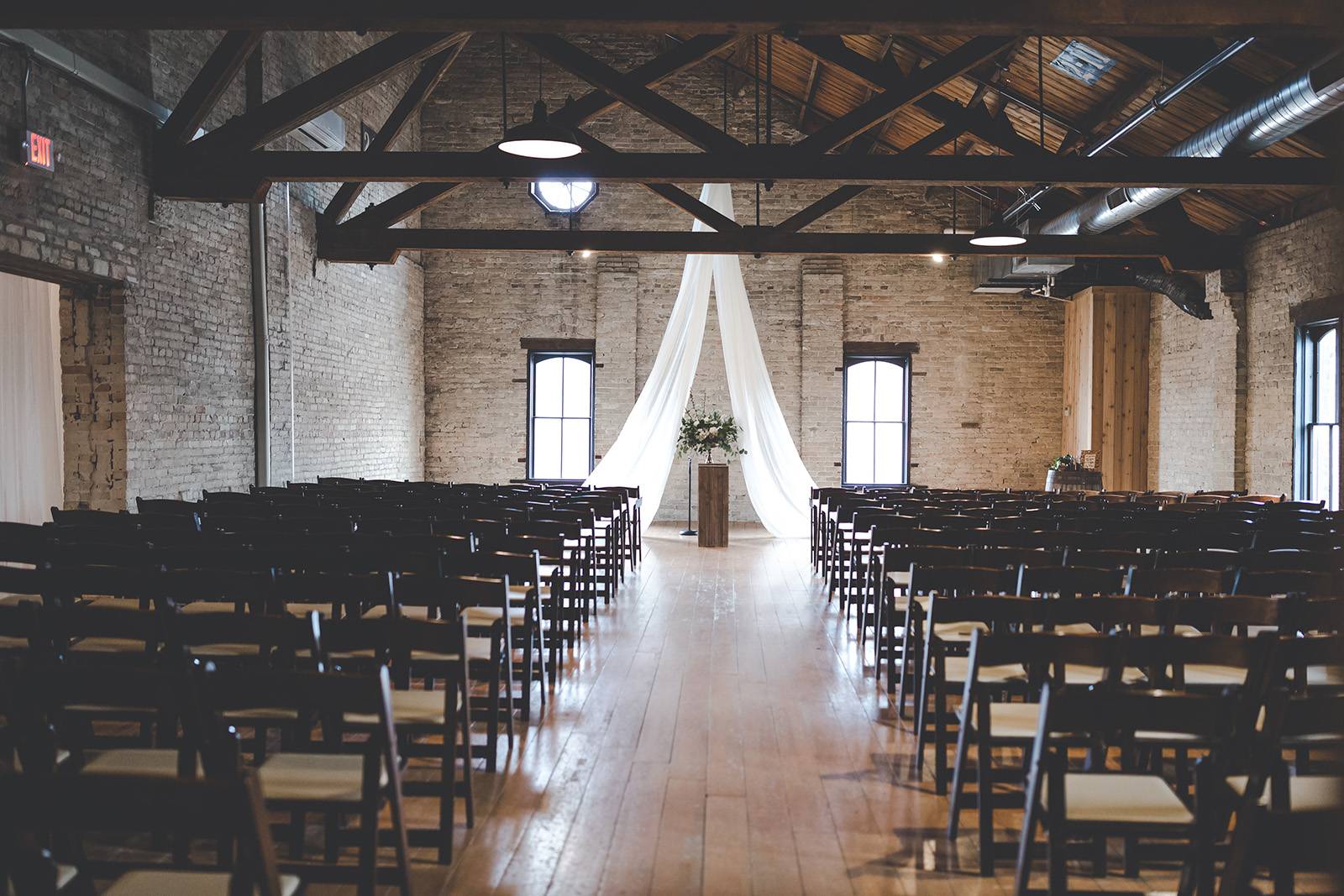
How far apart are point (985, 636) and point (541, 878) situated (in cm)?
160

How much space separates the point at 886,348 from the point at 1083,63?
663 centimetres

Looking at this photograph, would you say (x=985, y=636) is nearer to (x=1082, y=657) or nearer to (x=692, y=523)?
(x=1082, y=657)

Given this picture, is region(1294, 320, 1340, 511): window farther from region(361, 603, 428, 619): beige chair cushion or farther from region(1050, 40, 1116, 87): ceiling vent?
region(361, 603, 428, 619): beige chair cushion

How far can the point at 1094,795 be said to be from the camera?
2797 millimetres

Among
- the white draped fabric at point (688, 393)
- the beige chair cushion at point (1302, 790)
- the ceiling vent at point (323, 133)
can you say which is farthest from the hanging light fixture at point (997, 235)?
the beige chair cushion at point (1302, 790)

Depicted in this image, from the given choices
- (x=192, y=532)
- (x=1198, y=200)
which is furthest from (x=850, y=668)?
(x=1198, y=200)

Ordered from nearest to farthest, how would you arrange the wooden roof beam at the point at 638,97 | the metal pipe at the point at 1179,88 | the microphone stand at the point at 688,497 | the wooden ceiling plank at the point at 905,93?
the metal pipe at the point at 1179,88, the wooden ceiling plank at the point at 905,93, the wooden roof beam at the point at 638,97, the microphone stand at the point at 688,497

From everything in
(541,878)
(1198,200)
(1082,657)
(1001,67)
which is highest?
(1001,67)

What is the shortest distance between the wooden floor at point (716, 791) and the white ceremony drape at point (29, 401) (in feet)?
16.3

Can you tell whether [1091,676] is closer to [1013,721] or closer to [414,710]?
[1013,721]

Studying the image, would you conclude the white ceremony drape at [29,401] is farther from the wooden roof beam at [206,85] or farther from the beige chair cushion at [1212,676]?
the beige chair cushion at [1212,676]

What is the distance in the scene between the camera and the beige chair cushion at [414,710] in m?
3.34

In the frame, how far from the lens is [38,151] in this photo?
7238 millimetres

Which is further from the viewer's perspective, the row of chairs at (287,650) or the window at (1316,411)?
the window at (1316,411)
